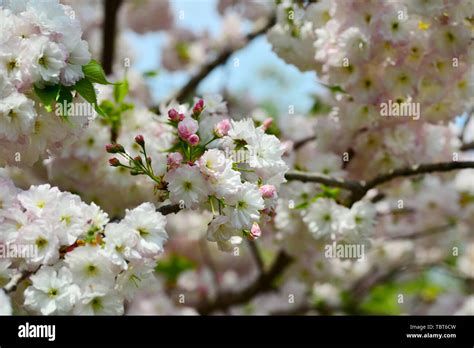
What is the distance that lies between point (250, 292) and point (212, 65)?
57.5 inches

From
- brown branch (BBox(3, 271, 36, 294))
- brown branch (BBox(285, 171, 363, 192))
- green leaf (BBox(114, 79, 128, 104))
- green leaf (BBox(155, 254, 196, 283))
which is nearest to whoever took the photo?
brown branch (BBox(3, 271, 36, 294))

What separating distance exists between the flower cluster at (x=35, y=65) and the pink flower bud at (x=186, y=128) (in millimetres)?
288

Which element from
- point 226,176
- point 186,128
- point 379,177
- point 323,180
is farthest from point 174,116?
point 379,177

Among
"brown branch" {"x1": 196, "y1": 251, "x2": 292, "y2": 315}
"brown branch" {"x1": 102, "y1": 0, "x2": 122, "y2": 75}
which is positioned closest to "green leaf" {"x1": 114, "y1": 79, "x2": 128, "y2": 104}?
"brown branch" {"x1": 102, "y1": 0, "x2": 122, "y2": 75}

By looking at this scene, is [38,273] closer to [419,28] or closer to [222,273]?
[419,28]

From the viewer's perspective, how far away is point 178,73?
20.8 ft

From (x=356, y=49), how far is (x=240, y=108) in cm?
321

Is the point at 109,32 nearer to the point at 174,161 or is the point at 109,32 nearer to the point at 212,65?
the point at 212,65

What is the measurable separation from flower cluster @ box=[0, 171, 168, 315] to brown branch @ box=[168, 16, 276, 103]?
2.23m

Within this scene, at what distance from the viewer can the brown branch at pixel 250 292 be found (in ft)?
15.8

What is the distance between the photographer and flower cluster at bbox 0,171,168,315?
2.07 metres

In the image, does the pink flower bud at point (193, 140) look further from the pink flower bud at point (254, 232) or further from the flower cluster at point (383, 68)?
the flower cluster at point (383, 68)

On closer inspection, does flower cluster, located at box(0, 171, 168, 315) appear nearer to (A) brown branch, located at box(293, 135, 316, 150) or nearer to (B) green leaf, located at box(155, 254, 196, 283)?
(A) brown branch, located at box(293, 135, 316, 150)

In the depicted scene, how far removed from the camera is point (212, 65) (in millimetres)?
4613
